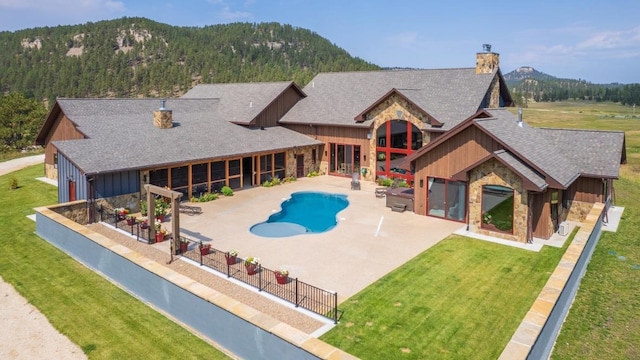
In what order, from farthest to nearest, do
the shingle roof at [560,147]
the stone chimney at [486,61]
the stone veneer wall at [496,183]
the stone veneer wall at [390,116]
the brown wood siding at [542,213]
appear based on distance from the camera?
the stone chimney at [486,61], the stone veneer wall at [390,116], the shingle roof at [560,147], the brown wood siding at [542,213], the stone veneer wall at [496,183]

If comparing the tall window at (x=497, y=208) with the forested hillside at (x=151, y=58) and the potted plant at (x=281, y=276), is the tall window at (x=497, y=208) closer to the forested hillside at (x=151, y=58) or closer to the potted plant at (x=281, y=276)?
the potted plant at (x=281, y=276)

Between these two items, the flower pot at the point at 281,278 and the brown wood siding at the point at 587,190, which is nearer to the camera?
the flower pot at the point at 281,278

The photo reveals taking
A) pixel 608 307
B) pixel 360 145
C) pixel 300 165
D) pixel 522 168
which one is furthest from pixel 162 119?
pixel 608 307

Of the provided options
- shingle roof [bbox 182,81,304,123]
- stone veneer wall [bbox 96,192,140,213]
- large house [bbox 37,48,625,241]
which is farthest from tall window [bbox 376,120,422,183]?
stone veneer wall [bbox 96,192,140,213]

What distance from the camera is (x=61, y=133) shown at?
2858cm

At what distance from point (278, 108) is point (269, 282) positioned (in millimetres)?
22778

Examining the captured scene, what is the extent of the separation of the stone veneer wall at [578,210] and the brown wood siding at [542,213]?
13.3 feet

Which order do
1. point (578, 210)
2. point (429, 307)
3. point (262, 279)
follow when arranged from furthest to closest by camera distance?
point (578, 210) < point (262, 279) < point (429, 307)

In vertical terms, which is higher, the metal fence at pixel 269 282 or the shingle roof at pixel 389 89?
the shingle roof at pixel 389 89

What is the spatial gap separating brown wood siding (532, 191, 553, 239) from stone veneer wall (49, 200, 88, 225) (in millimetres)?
19439

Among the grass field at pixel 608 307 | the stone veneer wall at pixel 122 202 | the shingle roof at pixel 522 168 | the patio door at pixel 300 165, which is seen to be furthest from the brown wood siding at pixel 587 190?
the stone veneer wall at pixel 122 202

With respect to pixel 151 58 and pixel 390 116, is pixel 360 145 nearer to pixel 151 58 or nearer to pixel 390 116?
pixel 390 116

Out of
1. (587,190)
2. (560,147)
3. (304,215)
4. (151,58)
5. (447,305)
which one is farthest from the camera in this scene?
(151,58)

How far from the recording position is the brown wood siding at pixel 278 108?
3359 cm
